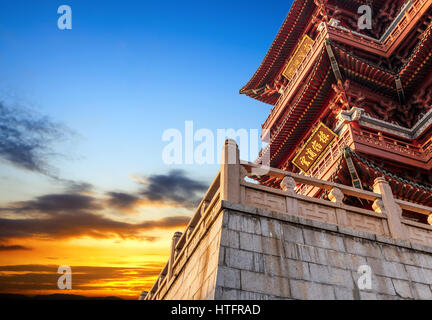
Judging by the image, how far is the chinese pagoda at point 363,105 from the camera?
14188 millimetres

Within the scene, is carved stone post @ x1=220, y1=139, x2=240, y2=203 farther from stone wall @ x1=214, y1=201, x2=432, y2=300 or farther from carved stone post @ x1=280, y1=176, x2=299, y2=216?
carved stone post @ x1=280, y1=176, x2=299, y2=216

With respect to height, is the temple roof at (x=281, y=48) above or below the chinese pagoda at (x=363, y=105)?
above

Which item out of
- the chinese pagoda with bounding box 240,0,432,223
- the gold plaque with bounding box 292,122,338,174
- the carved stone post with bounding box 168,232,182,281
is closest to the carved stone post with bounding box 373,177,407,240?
the chinese pagoda with bounding box 240,0,432,223

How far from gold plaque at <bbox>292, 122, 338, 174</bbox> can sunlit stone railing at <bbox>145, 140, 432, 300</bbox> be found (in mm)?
9005

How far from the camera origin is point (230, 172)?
6617mm

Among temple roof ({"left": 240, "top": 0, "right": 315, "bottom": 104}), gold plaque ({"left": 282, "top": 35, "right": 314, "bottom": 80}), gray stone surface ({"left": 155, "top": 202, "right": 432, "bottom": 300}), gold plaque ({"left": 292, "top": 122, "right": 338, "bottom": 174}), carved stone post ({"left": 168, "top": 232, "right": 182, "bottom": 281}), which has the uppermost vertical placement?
temple roof ({"left": 240, "top": 0, "right": 315, "bottom": 104})

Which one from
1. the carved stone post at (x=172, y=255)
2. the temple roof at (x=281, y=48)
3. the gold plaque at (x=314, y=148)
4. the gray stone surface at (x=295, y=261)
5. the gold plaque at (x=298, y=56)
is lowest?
the gray stone surface at (x=295, y=261)

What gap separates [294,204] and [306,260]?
1206 millimetres

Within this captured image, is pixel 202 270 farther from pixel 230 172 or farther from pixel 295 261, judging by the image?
pixel 230 172

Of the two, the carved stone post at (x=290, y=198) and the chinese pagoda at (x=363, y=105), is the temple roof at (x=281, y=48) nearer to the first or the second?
the chinese pagoda at (x=363, y=105)

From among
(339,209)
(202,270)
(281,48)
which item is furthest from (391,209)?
(281,48)

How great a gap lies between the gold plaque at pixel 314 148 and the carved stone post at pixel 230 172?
1053cm

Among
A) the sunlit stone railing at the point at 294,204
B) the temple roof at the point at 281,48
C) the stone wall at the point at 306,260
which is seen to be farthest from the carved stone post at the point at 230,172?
the temple roof at the point at 281,48

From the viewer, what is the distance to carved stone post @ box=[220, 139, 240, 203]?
251 inches
